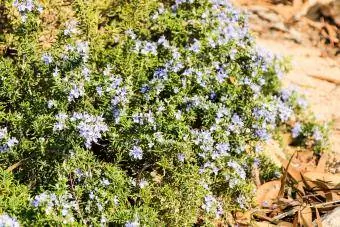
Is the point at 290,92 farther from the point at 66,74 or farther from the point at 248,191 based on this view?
the point at 66,74

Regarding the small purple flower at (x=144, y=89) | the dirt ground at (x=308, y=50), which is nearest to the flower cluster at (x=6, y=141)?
the small purple flower at (x=144, y=89)

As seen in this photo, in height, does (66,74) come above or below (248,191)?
above


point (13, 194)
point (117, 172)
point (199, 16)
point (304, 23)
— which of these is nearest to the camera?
point (13, 194)

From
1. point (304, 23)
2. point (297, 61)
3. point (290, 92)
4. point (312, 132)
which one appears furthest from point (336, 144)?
point (304, 23)

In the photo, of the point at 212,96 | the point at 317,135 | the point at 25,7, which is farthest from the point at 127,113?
the point at 317,135

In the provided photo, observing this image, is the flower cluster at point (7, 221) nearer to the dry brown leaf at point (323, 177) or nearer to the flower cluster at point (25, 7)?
the flower cluster at point (25, 7)

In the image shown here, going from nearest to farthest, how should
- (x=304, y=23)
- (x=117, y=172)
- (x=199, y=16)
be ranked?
(x=117, y=172) → (x=199, y=16) → (x=304, y=23)

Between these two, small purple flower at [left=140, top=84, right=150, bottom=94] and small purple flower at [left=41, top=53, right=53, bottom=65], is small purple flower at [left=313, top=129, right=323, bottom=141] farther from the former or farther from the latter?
small purple flower at [left=41, top=53, right=53, bottom=65]
